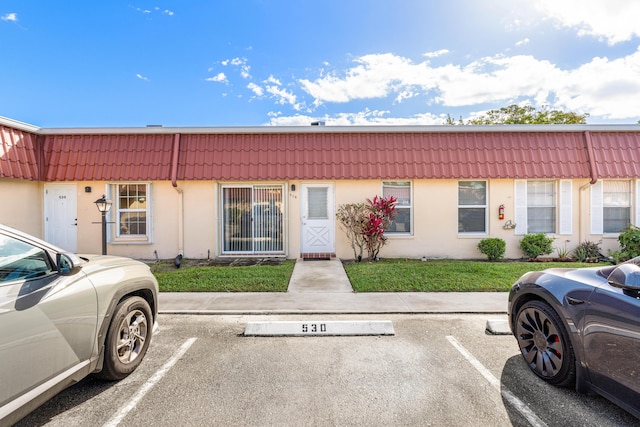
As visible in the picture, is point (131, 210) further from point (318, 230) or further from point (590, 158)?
point (590, 158)

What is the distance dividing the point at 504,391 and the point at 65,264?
4.03 meters

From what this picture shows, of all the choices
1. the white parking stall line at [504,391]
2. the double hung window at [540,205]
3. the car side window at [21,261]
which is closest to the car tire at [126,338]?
the car side window at [21,261]

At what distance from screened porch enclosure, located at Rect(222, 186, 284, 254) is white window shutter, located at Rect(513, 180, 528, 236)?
744 centimetres

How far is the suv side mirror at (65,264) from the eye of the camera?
246 cm

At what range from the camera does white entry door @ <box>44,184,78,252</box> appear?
9.35 m

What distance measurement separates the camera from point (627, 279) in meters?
2.32

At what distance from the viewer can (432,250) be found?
945 centimetres

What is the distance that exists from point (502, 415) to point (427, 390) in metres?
0.61

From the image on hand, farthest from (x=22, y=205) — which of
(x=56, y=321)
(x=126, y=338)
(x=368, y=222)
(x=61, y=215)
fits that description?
(x=368, y=222)

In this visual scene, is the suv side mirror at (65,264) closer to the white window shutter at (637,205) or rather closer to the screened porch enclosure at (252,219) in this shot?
the screened porch enclosure at (252,219)

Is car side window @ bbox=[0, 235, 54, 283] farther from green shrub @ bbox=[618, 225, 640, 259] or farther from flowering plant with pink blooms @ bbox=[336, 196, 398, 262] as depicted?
green shrub @ bbox=[618, 225, 640, 259]

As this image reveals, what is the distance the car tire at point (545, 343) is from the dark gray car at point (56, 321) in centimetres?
413

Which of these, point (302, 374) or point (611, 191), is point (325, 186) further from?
point (611, 191)

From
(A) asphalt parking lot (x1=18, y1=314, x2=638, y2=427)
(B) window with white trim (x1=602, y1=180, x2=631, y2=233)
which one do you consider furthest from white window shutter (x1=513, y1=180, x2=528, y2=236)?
(A) asphalt parking lot (x1=18, y1=314, x2=638, y2=427)
